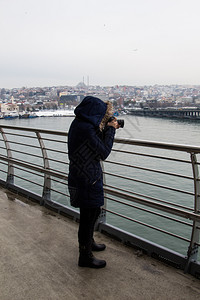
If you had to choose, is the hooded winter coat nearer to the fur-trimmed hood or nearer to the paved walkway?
the fur-trimmed hood

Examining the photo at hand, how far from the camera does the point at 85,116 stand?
6.39ft

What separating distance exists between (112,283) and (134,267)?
290 millimetres

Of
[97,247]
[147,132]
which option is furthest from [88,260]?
[147,132]

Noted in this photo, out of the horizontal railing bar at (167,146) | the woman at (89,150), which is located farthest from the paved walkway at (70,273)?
the horizontal railing bar at (167,146)

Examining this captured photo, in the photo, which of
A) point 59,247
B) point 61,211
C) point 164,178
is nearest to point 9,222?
point 61,211

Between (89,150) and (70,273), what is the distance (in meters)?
0.98

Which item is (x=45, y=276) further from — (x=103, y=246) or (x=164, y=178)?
(x=164, y=178)

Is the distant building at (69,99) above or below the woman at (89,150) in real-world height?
above

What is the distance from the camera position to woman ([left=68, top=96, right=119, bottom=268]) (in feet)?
6.44

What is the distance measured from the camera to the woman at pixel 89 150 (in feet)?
6.44

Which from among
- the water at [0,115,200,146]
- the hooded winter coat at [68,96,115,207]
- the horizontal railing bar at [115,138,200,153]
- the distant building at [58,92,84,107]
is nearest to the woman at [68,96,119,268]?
the hooded winter coat at [68,96,115,207]

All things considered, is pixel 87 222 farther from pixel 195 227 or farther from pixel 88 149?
pixel 195 227

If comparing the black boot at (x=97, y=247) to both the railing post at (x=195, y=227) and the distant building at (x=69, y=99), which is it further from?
the distant building at (x=69, y=99)

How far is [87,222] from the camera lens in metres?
2.18
